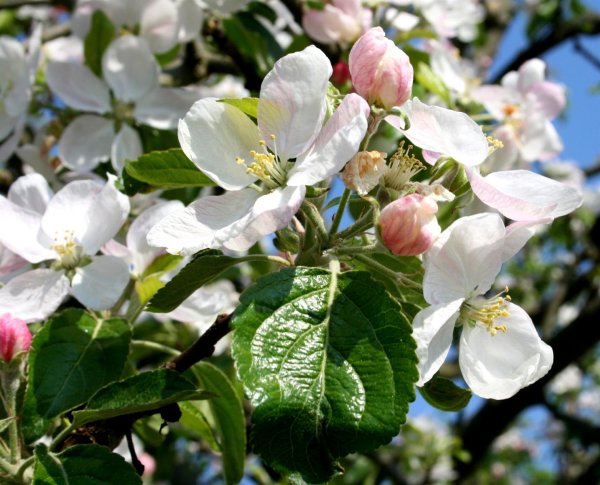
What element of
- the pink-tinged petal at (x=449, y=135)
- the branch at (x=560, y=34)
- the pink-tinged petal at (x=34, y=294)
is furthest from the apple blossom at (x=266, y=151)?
the branch at (x=560, y=34)

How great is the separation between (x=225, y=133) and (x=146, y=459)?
182cm

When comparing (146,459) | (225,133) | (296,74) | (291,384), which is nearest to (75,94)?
(225,133)

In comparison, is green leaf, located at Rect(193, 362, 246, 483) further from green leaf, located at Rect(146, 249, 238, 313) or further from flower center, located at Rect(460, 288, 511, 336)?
flower center, located at Rect(460, 288, 511, 336)

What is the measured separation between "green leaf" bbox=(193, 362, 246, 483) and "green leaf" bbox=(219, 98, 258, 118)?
0.44 m

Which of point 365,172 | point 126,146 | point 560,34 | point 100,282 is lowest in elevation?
point 560,34

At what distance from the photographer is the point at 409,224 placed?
0.97 meters

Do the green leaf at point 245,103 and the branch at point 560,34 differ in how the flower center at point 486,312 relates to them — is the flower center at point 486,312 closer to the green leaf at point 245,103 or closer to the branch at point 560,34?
the green leaf at point 245,103

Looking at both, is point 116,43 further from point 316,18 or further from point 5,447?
point 5,447

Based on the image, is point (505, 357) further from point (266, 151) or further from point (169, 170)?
point (169, 170)

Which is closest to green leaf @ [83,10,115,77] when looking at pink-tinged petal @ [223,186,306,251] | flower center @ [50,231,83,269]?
flower center @ [50,231,83,269]

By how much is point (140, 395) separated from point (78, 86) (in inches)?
40.1

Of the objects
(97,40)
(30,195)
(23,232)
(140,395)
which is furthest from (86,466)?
(97,40)

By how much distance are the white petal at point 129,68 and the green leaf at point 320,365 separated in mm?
979

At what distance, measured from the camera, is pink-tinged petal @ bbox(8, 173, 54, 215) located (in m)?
1.39
